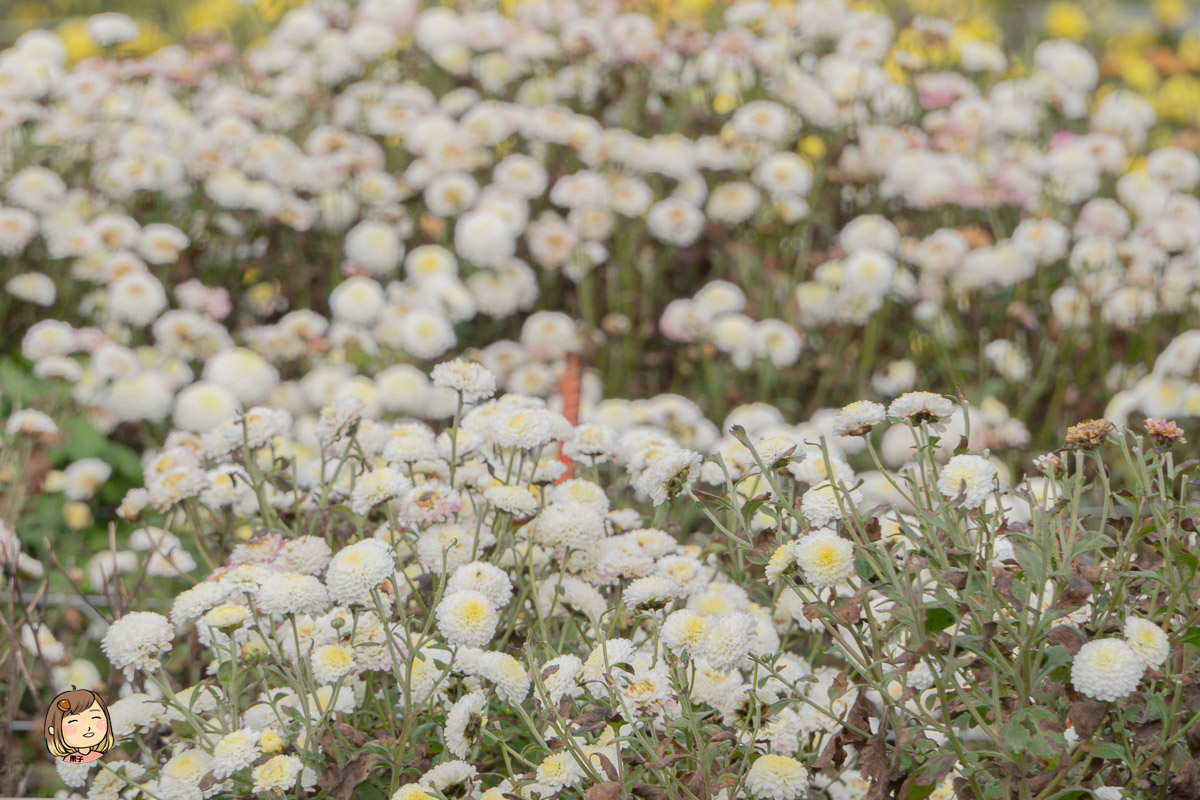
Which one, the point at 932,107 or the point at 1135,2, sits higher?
the point at 932,107

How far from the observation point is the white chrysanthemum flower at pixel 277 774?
42.5 inches

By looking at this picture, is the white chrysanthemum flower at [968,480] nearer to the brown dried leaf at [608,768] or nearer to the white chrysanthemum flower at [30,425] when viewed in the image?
the brown dried leaf at [608,768]

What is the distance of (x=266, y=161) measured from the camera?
10.0ft

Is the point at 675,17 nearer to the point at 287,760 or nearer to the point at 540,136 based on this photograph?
the point at 540,136

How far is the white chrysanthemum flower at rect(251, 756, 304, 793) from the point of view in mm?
1079

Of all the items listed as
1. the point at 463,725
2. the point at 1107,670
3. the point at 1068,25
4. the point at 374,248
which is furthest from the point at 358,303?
the point at 1068,25

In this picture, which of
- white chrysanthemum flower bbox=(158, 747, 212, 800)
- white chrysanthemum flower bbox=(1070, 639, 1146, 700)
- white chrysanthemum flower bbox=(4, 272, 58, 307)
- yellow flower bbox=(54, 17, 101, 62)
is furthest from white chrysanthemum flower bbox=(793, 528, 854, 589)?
yellow flower bbox=(54, 17, 101, 62)

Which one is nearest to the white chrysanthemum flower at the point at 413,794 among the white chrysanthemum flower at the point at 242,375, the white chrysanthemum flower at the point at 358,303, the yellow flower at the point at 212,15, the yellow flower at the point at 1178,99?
the white chrysanthemum flower at the point at 242,375

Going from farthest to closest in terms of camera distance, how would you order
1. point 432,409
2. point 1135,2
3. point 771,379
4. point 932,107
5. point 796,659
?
point 1135,2, point 932,107, point 771,379, point 432,409, point 796,659

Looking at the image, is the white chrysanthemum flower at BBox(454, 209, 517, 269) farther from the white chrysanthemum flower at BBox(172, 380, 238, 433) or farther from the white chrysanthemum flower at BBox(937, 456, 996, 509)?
the white chrysanthemum flower at BBox(937, 456, 996, 509)

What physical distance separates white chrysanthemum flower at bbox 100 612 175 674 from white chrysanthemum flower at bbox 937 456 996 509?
31.3 inches

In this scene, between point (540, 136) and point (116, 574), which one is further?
point (540, 136)

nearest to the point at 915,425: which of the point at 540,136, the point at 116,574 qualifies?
the point at 116,574

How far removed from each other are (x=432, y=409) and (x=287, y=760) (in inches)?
59.5
